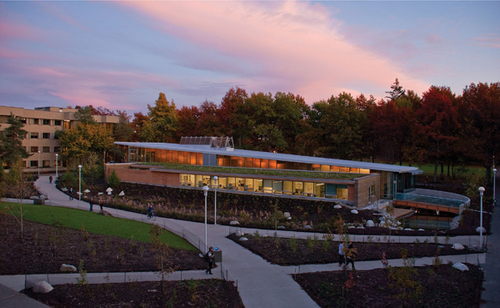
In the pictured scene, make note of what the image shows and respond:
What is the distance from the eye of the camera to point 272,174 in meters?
30.4

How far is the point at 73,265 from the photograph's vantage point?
43.8 feet

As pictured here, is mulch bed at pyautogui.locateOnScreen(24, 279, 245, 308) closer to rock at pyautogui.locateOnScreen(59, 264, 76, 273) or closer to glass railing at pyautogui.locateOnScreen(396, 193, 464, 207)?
rock at pyautogui.locateOnScreen(59, 264, 76, 273)

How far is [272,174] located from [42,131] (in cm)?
4651

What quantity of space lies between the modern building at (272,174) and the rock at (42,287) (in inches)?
487

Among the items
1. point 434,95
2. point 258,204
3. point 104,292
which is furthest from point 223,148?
point 104,292

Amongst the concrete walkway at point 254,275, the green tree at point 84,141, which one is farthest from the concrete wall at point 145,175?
the concrete walkway at point 254,275

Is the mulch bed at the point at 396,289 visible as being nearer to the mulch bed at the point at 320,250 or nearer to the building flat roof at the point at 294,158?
the mulch bed at the point at 320,250

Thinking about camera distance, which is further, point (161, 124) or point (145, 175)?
point (161, 124)

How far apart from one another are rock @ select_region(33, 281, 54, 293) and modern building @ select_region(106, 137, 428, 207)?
40.6 ft

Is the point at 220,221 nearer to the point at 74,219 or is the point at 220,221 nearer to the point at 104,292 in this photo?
the point at 74,219

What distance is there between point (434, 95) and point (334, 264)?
3212 cm

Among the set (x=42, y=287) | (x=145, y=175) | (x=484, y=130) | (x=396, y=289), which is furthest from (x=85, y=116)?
(x=396, y=289)

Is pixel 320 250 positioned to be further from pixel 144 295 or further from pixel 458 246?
pixel 144 295

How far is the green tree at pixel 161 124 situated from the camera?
60781 millimetres
